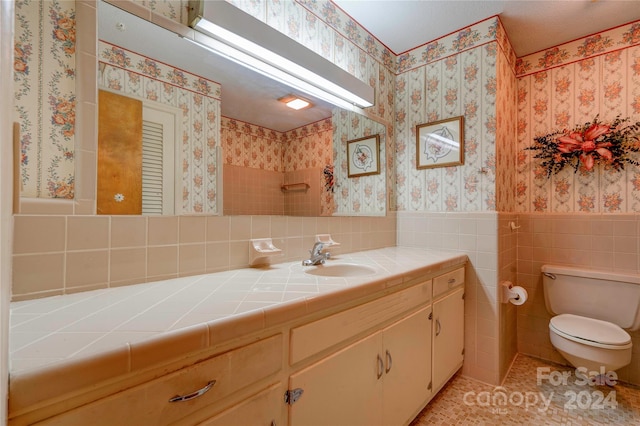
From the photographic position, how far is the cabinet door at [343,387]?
84 centimetres

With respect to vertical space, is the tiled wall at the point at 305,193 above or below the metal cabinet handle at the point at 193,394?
above

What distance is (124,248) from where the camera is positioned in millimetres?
947

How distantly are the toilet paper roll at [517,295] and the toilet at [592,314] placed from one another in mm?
216

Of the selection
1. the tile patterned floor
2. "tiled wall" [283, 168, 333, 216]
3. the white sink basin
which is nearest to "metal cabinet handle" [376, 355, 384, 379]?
the white sink basin

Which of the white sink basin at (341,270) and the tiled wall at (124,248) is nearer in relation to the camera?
the tiled wall at (124,248)

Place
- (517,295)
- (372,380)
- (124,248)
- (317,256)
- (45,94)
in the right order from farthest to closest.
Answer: (517,295) < (317,256) < (372,380) < (124,248) < (45,94)

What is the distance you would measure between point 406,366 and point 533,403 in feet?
3.30

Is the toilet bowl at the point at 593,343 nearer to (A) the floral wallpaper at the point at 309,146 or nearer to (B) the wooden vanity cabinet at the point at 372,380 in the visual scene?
(B) the wooden vanity cabinet at the point at 372,380

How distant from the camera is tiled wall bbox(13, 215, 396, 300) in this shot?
0.79 metres

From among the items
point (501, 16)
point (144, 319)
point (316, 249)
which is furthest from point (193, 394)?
point (501, 16)

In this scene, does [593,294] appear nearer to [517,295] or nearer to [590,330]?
[590,330]

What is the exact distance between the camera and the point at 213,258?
1175mm

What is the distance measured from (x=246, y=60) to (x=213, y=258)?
93cm

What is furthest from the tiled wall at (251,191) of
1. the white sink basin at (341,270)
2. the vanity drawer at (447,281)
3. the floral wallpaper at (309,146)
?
the vanity drawer at (447,281)
